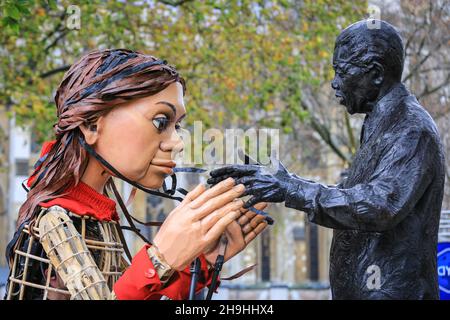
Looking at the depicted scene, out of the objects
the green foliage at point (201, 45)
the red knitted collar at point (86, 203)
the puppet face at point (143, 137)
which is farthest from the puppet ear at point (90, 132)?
the green foliage at point (201, 45)

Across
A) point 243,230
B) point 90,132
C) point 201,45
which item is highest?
point 201,45

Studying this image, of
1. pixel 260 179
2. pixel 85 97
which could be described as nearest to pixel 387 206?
pixel 260 179

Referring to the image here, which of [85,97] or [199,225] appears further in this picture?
[85,97]

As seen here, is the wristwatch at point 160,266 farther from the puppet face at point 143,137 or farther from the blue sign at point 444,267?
the blue sign at point 444,267

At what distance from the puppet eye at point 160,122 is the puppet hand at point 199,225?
36cm

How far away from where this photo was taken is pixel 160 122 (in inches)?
131

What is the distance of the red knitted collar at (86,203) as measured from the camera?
3258 millimetres

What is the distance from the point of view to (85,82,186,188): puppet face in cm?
330

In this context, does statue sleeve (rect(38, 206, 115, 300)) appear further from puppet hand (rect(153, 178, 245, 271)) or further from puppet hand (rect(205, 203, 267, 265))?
puppet hand (rect(205, 203, 267, 265))

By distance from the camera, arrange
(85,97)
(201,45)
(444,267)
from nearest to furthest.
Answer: (85,97), (444,267), (201,45)

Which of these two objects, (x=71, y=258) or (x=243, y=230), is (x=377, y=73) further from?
(x=71, y=258)

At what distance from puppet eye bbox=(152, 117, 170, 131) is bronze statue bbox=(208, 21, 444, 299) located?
369 millimetres

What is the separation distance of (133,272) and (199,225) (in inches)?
11.9
